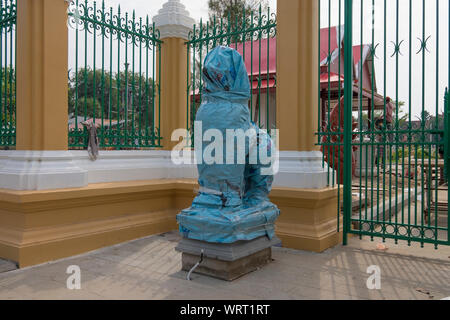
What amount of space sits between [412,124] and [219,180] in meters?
2.35

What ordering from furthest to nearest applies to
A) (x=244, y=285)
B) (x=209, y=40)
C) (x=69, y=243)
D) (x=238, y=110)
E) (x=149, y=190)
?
(x=209, y=40), (x=149, y=190), (x=69, y=243), (x=238, y=110), (x=244, y=285)

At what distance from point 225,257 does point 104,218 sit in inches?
75.7

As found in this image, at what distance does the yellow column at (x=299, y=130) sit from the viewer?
14.4ft

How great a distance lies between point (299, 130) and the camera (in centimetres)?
449

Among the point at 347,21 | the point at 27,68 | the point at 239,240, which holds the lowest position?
the point at 239,240

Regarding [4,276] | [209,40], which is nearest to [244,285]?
[4,276]

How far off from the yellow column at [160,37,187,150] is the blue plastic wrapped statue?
7.56ft

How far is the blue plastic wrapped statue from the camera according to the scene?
336 cm

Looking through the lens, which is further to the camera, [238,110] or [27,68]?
[27,68]

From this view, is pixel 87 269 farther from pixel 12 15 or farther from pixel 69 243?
pixel 12 15

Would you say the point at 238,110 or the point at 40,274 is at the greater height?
the point at 238,110

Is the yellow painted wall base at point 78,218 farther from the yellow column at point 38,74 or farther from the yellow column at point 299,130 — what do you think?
the yellow column at point 299,130

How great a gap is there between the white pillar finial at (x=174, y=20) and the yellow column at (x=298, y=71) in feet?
5.69

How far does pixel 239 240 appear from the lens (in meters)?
3.35
